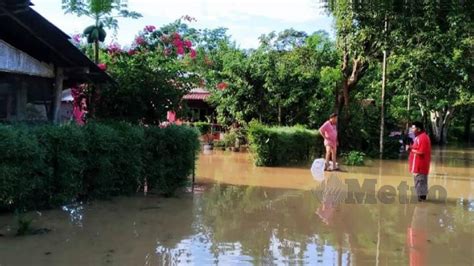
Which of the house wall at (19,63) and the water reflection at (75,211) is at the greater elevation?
the house wall at (19,63)

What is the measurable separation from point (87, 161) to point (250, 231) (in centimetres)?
350

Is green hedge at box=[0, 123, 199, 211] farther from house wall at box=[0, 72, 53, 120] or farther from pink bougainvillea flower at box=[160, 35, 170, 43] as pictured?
pink bougainvillea flower at box=[160, 35, 170, 43]

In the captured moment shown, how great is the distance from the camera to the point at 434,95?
72.9 feet

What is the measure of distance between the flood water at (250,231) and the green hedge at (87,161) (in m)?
0.35

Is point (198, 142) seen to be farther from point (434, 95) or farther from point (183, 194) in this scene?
point (434, 95)

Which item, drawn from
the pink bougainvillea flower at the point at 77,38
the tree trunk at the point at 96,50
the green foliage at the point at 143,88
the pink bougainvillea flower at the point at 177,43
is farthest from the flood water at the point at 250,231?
the pink bougainvillea flower at the point at 77,38

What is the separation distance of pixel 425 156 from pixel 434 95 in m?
11.6

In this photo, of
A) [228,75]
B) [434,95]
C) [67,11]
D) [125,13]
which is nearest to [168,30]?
[125,13]

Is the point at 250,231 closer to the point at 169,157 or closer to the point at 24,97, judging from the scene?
the point at 169,157

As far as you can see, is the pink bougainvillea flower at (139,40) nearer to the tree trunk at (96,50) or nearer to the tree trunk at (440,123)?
the tree trunk at (96,50)

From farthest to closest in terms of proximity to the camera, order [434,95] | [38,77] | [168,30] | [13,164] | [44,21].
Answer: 1. [434,95]
2. [168,30]
3. [38,77]
4. [44,21]
5. [13,164]

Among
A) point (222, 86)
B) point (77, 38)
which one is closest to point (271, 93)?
point (222, 86)

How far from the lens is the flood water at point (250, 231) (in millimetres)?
6824

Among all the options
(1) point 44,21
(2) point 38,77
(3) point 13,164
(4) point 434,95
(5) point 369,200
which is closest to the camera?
(3) point 13,164
